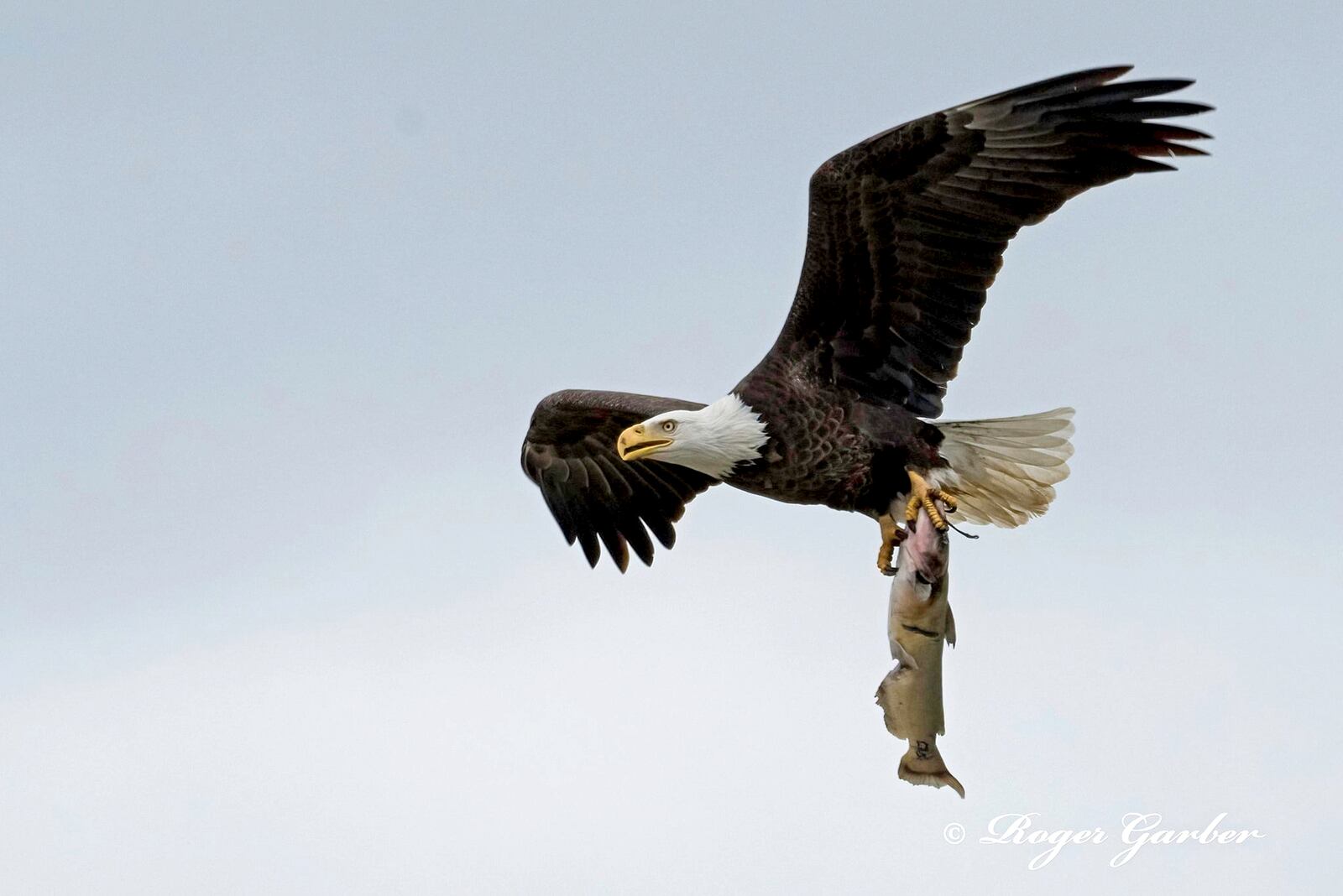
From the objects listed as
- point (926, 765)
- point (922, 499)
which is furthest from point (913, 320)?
point (926, 765)

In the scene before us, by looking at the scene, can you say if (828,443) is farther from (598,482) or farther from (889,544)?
(598,482)

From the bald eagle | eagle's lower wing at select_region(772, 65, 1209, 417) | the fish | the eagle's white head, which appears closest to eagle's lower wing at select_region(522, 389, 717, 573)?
the eagle's white head

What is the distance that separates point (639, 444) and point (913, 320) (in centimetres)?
132

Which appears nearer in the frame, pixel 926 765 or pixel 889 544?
pixel 926 765

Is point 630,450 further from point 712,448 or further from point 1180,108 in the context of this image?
point 1180,108

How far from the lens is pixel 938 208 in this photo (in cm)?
812

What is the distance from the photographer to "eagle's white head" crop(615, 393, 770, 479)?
27.3 ft

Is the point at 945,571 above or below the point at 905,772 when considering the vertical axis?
above

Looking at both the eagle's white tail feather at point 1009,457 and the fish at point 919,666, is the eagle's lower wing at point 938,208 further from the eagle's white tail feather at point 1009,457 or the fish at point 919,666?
the fish at point 919,666

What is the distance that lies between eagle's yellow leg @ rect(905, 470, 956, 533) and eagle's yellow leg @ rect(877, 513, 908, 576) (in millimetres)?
100

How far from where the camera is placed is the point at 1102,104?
778 centimetres

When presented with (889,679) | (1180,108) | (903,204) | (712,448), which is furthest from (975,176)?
(889,679)

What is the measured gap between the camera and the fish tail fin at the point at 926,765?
666 cm

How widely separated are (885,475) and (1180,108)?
1.93 metres
